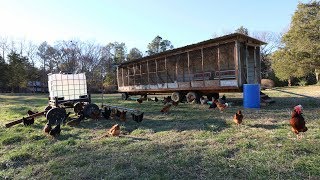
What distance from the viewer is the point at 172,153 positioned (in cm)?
552

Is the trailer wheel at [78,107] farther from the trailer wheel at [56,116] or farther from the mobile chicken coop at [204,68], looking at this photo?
the mobile chicken coop at [204,68]

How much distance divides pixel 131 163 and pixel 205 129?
124 inches

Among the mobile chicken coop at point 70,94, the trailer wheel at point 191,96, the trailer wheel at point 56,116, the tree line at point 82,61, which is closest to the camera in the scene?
the trailer wheel at point 56,116

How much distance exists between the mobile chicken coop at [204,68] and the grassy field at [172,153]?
20.4 ft

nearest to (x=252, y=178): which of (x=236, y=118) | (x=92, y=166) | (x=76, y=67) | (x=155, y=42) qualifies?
(x=92, y=166)

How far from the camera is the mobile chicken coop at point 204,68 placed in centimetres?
1414

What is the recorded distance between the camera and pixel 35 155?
20.2 feet

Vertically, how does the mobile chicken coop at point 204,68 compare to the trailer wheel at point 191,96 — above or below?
above

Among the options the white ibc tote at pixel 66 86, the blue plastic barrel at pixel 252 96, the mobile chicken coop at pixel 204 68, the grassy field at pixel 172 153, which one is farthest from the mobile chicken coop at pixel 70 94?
the mobile chicken coop at pixel 204 68

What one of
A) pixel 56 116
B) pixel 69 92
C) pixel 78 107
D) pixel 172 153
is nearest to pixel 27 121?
pixel 56 116

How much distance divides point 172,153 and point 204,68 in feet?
39.2

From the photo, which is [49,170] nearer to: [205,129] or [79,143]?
[79,143]

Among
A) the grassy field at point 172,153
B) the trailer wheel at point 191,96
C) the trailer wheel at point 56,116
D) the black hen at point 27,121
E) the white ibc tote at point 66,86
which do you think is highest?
the white ibc tote at point 66,86

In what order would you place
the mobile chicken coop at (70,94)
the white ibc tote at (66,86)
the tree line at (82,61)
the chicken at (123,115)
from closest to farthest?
the chicken at (123,115)
the mobile chicken coop at (70,94)
the white ibc tote at (66,86)
the tree line at (82,61)
